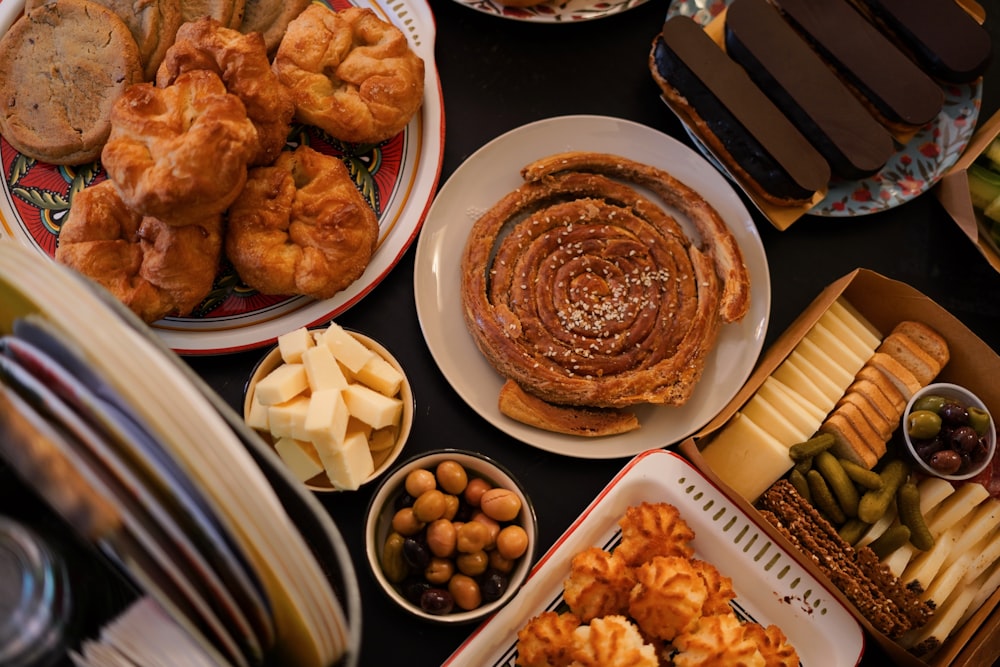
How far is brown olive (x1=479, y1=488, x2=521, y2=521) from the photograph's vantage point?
1988mm

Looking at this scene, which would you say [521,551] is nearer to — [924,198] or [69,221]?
[69,221]

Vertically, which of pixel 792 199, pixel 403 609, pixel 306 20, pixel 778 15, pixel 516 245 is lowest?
pixel 403 609

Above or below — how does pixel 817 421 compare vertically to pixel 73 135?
above

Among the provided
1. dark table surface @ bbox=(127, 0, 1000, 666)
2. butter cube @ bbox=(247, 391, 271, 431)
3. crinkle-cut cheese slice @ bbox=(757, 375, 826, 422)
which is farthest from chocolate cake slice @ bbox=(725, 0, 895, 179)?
butter cube @ bbox=(247, 391, 271, 431)

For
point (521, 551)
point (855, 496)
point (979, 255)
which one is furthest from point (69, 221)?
point (979, 255)

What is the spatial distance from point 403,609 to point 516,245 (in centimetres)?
105

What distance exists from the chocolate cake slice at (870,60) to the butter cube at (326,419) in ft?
5.76

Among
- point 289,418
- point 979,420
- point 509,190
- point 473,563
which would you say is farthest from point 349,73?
point 979,420

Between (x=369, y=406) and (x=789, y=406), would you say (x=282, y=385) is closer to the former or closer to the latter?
(x=369, y=406)

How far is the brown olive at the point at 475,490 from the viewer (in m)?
2.04

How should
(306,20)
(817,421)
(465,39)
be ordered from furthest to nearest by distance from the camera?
1. (465,39)
2. (817,421)
3. (306,20)

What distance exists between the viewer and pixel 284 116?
6.70 ft

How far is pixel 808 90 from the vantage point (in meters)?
2.28

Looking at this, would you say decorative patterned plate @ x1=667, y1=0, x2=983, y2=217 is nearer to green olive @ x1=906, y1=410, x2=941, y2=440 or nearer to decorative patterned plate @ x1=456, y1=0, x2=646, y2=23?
decorative patterned plate @ x1=456, y1=0, x2=646, y2=23
